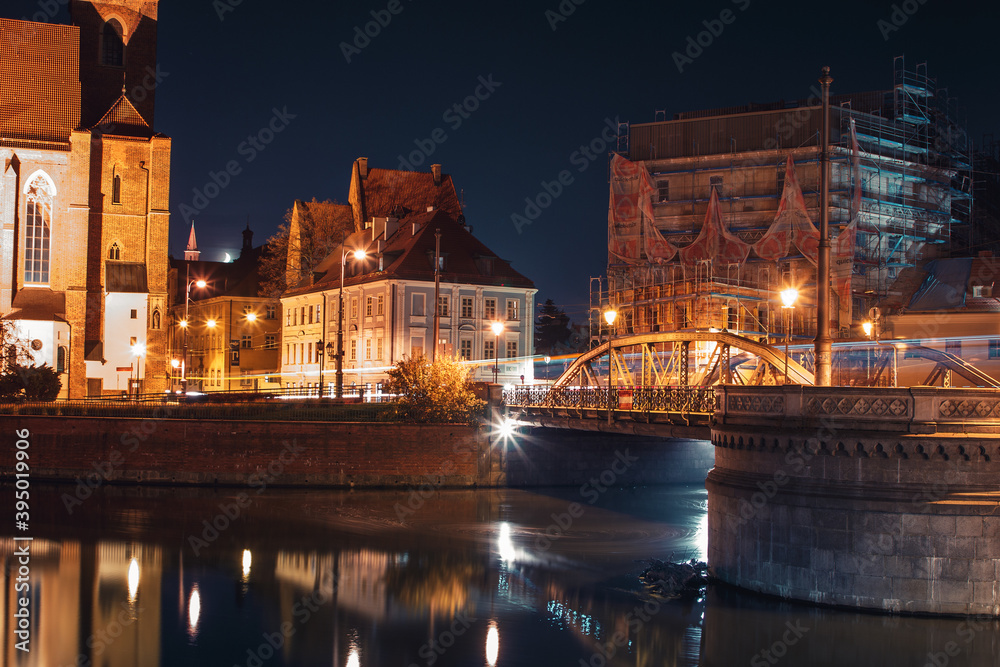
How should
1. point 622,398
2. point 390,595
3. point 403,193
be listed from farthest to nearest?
1. point 403,193
2. point 622,398
3. point 390,595

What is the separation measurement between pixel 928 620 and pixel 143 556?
18414 mm

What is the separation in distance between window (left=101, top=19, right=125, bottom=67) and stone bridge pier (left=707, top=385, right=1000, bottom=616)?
57592 millimetres

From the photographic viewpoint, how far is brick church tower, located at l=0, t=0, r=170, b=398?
58.1m

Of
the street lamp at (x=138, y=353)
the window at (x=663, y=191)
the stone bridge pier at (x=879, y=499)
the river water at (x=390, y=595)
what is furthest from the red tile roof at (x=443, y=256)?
the stone bridge pier at (x=879, y=499)


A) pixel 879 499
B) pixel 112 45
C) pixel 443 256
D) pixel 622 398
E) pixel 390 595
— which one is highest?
pixel 112 45

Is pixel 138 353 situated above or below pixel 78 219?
below

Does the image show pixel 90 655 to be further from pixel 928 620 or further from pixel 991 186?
pixel 991 186

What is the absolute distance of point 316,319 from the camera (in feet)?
220

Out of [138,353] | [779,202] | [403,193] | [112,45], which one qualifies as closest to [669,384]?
[779,202]

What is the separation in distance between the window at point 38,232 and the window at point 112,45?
398 inches

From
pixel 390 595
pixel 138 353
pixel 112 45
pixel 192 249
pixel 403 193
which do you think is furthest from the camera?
pixel 192 249

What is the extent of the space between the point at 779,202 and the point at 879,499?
3878 cm

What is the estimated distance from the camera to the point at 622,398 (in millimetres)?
37406

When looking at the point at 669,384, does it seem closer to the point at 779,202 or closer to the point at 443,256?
the point at 779,202
